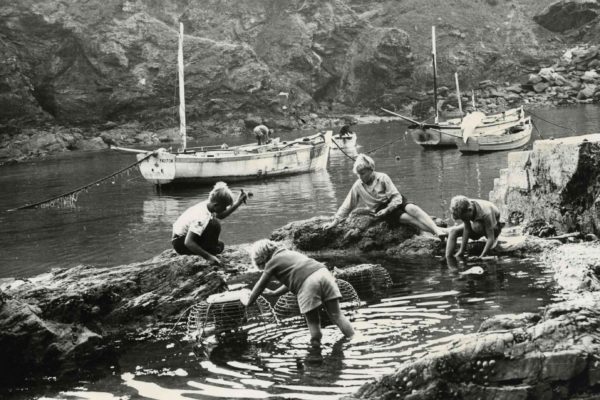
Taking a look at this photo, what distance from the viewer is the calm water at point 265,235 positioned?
8477mm

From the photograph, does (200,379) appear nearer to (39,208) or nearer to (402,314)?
(402,314)

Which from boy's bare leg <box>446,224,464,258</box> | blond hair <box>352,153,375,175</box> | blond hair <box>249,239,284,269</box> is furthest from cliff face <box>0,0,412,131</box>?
blond hair <box>249,239,284,269</box>

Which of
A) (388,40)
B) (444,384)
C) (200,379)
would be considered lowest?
(200,379)

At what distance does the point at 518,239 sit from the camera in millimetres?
14117

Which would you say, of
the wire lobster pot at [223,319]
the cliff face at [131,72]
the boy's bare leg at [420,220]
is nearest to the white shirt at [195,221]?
the wire lobster pot at [223,319]

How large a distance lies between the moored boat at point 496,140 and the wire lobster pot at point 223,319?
113 feet

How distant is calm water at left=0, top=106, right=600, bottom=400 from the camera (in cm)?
848

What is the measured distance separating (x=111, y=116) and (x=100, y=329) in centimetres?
7683

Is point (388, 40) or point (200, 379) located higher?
point (388, 40)

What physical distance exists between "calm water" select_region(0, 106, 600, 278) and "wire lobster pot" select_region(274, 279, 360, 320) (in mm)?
8190

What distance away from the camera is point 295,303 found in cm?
1139

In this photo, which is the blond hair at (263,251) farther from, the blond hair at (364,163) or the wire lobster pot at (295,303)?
the blond hair at (364,163)

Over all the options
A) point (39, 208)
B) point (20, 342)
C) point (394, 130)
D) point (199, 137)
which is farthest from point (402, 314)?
point (199, 137)

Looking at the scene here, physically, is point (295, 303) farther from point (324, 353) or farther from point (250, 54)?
point (250, 54)
